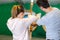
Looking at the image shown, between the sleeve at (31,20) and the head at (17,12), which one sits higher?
the head at (17,12)

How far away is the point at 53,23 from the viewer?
1.22 metres

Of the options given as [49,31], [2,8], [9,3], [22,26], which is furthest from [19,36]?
[2,8]

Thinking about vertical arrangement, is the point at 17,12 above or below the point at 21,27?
above

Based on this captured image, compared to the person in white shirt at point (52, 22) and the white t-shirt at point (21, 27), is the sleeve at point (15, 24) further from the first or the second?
the person in white shirt at point (52, 22)

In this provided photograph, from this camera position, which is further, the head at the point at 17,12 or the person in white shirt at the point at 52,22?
the head at the point at 17,12

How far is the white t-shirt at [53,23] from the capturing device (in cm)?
120

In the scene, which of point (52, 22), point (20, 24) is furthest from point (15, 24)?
point (52, 22)

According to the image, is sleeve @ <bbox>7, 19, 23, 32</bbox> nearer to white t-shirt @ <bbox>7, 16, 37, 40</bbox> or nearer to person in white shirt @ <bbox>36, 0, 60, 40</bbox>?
white t-shirt @ <bbox>7, 16, 37, 40</bbox>

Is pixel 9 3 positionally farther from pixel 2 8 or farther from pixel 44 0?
pixel 44 0

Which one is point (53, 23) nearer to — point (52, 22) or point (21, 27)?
point (52, 22)

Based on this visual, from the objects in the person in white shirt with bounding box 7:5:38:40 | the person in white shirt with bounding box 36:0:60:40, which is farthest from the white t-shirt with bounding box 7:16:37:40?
the person in white shirt with bounding box 36:0:60:40

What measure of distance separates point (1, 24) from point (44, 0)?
1.10 metres

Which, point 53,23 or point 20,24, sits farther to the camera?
point 20,24

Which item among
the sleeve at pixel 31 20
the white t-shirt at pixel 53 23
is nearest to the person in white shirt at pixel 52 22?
the white t-shirt at pixel 53 23
